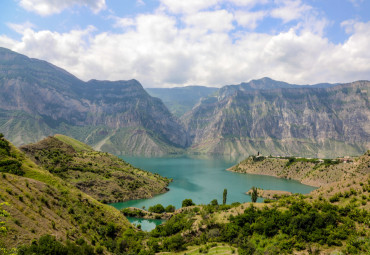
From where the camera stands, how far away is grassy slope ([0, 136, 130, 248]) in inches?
1339

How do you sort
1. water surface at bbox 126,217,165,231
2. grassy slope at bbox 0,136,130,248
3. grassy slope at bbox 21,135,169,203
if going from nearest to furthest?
grassy slope at bbox 0,136,130,248 < water surface at bbox 126,217,165,231 < grassy slope at bbox 21,135,169,203

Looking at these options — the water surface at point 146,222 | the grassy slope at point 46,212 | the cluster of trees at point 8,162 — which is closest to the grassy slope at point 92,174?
the water surface at point 146,222

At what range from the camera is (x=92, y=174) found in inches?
5148

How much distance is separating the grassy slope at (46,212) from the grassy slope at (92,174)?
59752mm

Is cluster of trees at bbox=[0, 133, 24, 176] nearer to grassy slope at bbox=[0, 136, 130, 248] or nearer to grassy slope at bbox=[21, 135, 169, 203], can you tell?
grassy slope at bbox=[0, 136, 130, 248]

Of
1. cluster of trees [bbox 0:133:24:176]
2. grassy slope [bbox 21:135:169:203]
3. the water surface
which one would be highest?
cluster of trees [bbox 0:133:24:176]

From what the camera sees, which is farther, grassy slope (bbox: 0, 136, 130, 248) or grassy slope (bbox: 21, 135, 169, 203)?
grassy slope (bbox: 21, 135, 169, 203)

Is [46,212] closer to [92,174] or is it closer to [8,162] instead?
[8,162]

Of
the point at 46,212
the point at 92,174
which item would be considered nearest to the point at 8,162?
the point at 46,212

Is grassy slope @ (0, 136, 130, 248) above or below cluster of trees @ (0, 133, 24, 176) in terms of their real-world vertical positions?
below

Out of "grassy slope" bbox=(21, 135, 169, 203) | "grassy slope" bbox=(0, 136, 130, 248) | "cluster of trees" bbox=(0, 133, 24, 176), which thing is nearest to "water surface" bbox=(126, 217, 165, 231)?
"grassy slope" bbox=(0, 136, 130, 248)

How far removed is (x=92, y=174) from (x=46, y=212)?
91.6m

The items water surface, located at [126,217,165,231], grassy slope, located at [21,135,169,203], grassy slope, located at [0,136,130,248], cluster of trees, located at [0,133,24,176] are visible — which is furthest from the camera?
grassy slope, located at [21,135,169,203]

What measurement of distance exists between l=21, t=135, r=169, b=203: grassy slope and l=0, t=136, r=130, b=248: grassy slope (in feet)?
196
